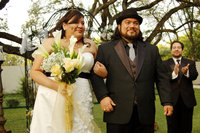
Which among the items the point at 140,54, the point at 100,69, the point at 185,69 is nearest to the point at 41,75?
the point at 100,69

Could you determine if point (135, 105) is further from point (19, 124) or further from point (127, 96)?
point (19, 124)

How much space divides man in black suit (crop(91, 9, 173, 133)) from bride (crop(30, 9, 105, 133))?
290 mm

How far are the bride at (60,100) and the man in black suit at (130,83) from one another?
11.4 inches

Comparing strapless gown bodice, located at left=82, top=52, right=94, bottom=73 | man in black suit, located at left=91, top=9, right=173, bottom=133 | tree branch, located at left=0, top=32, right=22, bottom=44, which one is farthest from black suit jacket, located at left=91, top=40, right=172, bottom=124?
tree branch, located at left=0, top=32, right=22, bottom=44

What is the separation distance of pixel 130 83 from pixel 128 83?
21 mm

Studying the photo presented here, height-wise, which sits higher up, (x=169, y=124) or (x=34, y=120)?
(x=34, y=120)

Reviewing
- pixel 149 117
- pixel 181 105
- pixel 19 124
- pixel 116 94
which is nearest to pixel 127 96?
pixel 116 94

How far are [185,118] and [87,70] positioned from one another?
2.50 metres

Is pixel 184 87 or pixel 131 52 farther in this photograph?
pixel 184 87

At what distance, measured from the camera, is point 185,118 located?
16.4ft

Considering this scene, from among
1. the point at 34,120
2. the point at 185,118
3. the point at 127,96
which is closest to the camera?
the point at 127,96

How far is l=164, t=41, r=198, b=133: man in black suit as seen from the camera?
4.95m

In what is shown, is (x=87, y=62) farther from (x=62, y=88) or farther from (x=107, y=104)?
(x=107, y=104)

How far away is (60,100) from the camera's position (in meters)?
3.13
